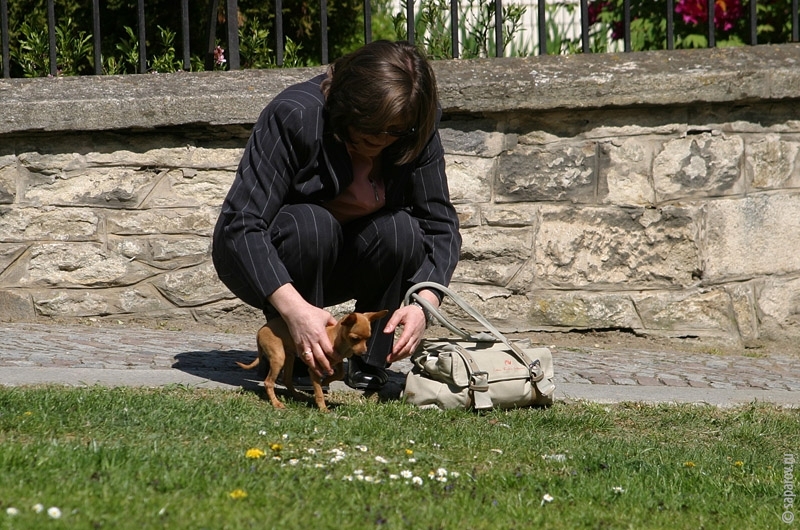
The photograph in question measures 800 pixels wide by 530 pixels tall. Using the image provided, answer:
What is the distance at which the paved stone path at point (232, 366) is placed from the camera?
3598 mm

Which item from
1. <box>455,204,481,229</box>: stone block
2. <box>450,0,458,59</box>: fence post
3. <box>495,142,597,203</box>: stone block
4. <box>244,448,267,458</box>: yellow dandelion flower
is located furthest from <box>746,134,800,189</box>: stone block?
<box>244,448,267,458</box>: yellow dandelion flower

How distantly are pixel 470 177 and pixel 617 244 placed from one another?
2.66ft

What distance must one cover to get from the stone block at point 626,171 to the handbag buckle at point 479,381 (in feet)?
6.25

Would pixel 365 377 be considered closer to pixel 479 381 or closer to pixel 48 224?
pixel 479 381

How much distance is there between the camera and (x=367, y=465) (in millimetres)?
2602

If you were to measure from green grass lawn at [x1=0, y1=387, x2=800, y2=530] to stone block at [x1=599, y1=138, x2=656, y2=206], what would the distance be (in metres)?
1.64

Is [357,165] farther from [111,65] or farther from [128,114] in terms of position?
[111,65]

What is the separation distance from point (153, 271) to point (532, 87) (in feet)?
6.84

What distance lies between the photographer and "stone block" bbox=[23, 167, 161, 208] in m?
4.81

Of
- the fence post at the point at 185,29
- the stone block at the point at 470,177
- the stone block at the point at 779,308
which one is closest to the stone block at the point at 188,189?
the fence post at the point at 185,29

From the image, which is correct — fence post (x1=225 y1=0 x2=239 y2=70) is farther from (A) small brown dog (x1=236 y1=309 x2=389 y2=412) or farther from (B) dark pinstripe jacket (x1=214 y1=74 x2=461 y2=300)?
(A) small brown dog (x1=236 y1=309 x2=389 y2=412)

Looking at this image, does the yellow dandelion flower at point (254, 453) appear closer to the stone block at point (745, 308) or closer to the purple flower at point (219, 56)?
the stone block at point (745, 308)

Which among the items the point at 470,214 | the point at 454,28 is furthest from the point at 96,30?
the point at 470,214

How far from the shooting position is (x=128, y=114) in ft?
15.5
